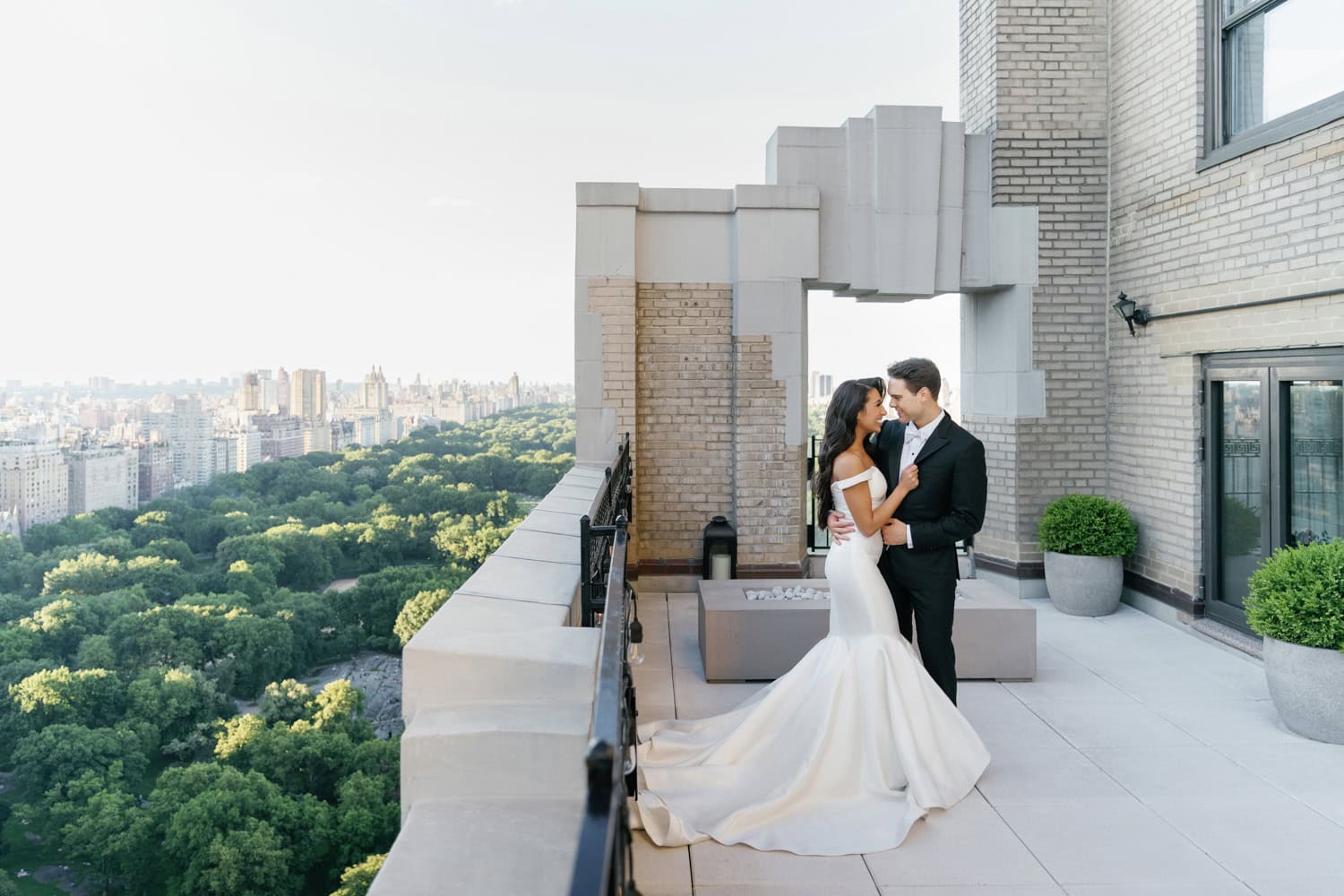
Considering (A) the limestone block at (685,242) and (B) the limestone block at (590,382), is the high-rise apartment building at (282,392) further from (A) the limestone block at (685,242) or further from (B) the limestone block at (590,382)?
(A) the limestone block at (685,242)

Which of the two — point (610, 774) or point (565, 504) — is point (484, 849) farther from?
point (565, 504)

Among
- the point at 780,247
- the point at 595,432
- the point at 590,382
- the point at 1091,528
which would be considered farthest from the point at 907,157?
the point at 595,432

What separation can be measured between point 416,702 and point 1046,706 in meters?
3.55

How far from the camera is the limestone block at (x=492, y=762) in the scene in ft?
8.37

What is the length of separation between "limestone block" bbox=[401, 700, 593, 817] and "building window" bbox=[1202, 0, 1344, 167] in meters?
5.63

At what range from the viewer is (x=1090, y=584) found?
23.5ft

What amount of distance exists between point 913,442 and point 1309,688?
245cm

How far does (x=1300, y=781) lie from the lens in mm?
3832

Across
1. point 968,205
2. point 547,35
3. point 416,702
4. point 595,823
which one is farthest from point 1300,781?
point 547,35

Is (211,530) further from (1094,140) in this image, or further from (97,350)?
(1094,140)

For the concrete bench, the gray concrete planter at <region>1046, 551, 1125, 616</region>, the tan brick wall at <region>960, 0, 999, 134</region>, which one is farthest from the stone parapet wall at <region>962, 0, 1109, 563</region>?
the concrete bench

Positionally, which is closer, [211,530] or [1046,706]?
[1046,706]

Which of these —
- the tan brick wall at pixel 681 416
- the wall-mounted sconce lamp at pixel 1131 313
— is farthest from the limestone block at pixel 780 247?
the wall-mounted sconce lamp at pixel 1131 313

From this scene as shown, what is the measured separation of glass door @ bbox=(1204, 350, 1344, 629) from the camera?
542 cm
